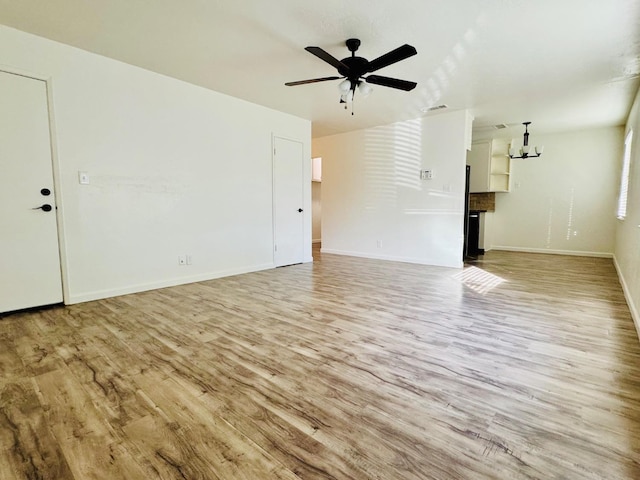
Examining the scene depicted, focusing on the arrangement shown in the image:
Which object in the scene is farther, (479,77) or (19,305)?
(479,77)

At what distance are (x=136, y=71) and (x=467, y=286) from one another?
15.1 ft

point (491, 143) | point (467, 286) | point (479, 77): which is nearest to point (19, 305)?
point (467, 286)

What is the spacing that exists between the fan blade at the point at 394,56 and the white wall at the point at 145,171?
7.72 feet

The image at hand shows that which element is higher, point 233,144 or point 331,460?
point 233,144

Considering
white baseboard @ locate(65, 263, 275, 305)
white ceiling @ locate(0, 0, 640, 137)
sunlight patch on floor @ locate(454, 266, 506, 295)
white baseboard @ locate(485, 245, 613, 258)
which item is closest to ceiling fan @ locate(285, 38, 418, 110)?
white ceiling @ locate(0, 0, 640, 137)

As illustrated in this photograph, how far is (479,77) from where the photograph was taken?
3.63 meters

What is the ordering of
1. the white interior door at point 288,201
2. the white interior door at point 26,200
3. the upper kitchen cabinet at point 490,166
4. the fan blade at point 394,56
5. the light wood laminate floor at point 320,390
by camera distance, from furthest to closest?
the upper kitchen cabinet at point 490,166 < the white interior door at point 288,201 < the white interior door at point 26,200 < the fan blade at point 394,56 < the light wood laminate floor at point 320,390

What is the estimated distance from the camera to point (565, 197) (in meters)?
6.50

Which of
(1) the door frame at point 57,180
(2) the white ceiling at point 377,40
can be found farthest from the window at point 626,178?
(1) the door frame at point 57,180

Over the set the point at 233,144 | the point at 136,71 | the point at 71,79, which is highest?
the point at 136,71

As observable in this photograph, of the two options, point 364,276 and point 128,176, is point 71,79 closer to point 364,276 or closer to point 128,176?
point 128,176

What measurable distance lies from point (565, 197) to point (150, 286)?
7772mm

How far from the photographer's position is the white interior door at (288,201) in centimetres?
511

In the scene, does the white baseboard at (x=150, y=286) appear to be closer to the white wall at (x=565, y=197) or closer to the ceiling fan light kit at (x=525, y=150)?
the ceiling fan light kit at (x=525, y=150)
